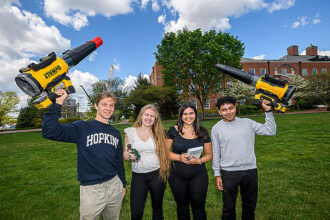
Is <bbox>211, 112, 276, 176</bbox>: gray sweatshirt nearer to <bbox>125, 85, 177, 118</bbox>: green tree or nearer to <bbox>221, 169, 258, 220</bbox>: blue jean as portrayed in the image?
<bbox>221, 169, 258, 220</bbox>: blue jean

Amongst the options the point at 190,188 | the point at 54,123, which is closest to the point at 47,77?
the point at 54,123

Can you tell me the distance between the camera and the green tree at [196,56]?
20.8m

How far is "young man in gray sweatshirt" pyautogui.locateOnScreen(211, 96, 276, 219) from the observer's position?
2.53 m

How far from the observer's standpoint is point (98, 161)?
6.93 ft

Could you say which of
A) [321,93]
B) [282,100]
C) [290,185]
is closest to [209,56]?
[290,185]

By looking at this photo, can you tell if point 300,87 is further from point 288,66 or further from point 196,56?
point 196,56

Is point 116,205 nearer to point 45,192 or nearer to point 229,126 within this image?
point 229,126

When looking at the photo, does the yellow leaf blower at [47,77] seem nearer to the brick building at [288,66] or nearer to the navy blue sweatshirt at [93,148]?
the navy blue sweatshirt at [93,148]

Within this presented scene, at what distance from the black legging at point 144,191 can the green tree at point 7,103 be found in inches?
1674

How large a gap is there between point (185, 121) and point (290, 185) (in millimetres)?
3538

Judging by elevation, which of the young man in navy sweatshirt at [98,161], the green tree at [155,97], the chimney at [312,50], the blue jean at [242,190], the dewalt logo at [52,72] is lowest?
the blue jean at [242,190]

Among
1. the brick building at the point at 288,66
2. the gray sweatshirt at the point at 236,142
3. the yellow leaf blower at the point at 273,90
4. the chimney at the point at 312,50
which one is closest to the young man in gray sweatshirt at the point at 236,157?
the gray sweatshirt at the point at 236,142

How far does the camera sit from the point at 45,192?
4637 millimetres

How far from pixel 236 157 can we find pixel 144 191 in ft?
4.84
